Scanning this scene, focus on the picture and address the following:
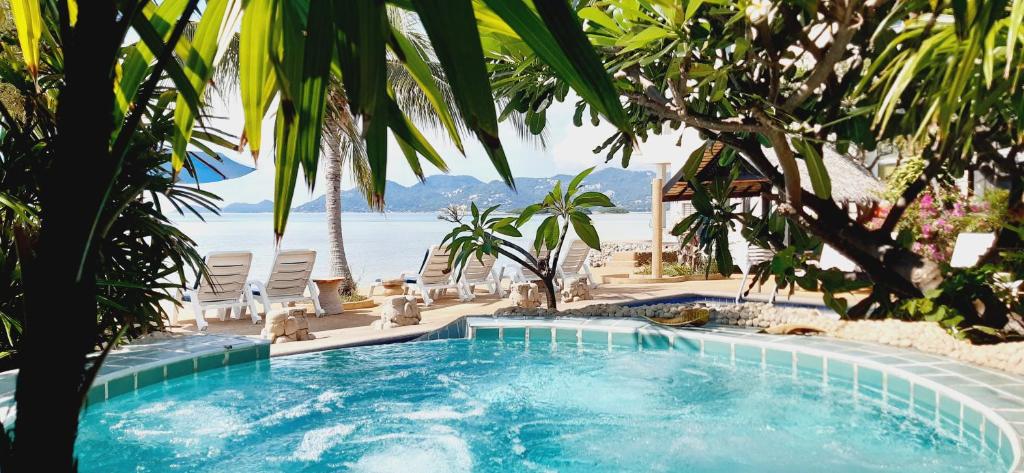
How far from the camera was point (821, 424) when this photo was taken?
447 cm

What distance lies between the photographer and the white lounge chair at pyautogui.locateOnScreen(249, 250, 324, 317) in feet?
29.3

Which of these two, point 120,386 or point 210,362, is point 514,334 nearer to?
point 210,362

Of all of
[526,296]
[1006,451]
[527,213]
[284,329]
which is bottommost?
[1006,451]

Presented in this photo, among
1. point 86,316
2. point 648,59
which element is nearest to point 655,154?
point 648,59

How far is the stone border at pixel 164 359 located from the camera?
4.70 metres

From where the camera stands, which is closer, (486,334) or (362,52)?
(362,52)

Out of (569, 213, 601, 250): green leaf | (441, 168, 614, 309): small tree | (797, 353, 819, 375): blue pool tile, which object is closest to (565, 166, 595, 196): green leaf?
(441, 168, 614, 309): small tree

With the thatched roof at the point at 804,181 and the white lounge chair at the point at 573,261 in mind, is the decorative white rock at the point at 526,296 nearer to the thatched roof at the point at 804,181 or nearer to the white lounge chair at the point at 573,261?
the white lounge chair at the point at 573,261

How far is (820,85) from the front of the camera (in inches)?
173

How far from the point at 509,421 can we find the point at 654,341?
206cm

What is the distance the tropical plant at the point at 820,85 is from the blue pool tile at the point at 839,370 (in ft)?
2.55

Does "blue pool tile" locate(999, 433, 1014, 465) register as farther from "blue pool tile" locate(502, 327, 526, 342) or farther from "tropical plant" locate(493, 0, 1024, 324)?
"blue pool tile" locate(502, 327, 526, 342)

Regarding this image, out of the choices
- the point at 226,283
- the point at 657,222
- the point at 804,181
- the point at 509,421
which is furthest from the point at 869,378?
the point at 657,222

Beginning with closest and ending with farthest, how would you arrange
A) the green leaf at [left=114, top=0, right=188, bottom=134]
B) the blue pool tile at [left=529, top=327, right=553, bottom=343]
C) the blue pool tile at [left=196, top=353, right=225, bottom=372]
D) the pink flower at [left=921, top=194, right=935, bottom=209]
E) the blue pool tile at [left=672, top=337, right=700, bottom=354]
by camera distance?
the green leaf at [left=114, top=0, right=188, bottom=134] → the blue pool tile at [left=196, top=353, right=225, bottom=372] → the blue pool tile at [left=672, top=337, right=700, bottom=354] → the blue pool tile at [left=529, top=327, right=553, bottom=343] → the pink flower at [left=921, top=194, right=935, bottom=209]
